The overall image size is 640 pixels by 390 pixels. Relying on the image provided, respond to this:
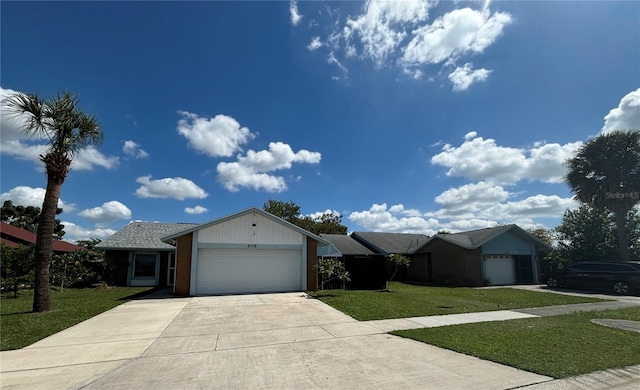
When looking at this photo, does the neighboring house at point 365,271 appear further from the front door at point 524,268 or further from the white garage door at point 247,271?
the front door at point 524,268

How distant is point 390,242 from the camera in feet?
94.7

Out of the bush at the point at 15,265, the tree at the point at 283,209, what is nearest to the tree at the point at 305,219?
the tree at the point at 283,209

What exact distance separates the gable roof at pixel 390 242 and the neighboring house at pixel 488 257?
292 cm

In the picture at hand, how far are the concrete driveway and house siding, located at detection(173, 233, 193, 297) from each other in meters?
6.07

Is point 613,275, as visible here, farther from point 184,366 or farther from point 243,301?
point 184,366

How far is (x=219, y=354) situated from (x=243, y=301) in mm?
7622

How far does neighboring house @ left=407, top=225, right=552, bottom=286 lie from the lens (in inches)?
868

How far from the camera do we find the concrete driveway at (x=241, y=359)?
4699mm

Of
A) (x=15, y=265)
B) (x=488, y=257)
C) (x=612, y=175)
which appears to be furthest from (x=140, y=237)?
(x=612, y=175)

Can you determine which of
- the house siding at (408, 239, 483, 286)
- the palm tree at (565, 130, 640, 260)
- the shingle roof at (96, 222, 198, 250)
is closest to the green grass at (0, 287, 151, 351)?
the shingle roof at (96, 222, 198, 250)

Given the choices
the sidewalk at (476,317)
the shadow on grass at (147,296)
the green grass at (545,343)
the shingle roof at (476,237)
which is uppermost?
the shingle roof at (476,237)

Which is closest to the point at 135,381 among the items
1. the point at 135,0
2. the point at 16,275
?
the point at 135,0

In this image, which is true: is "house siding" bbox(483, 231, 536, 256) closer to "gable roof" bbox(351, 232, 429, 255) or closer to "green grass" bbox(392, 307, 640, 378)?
"gable roof" bbox(351, 232, 429, 255)

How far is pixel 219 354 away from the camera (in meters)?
6.10
